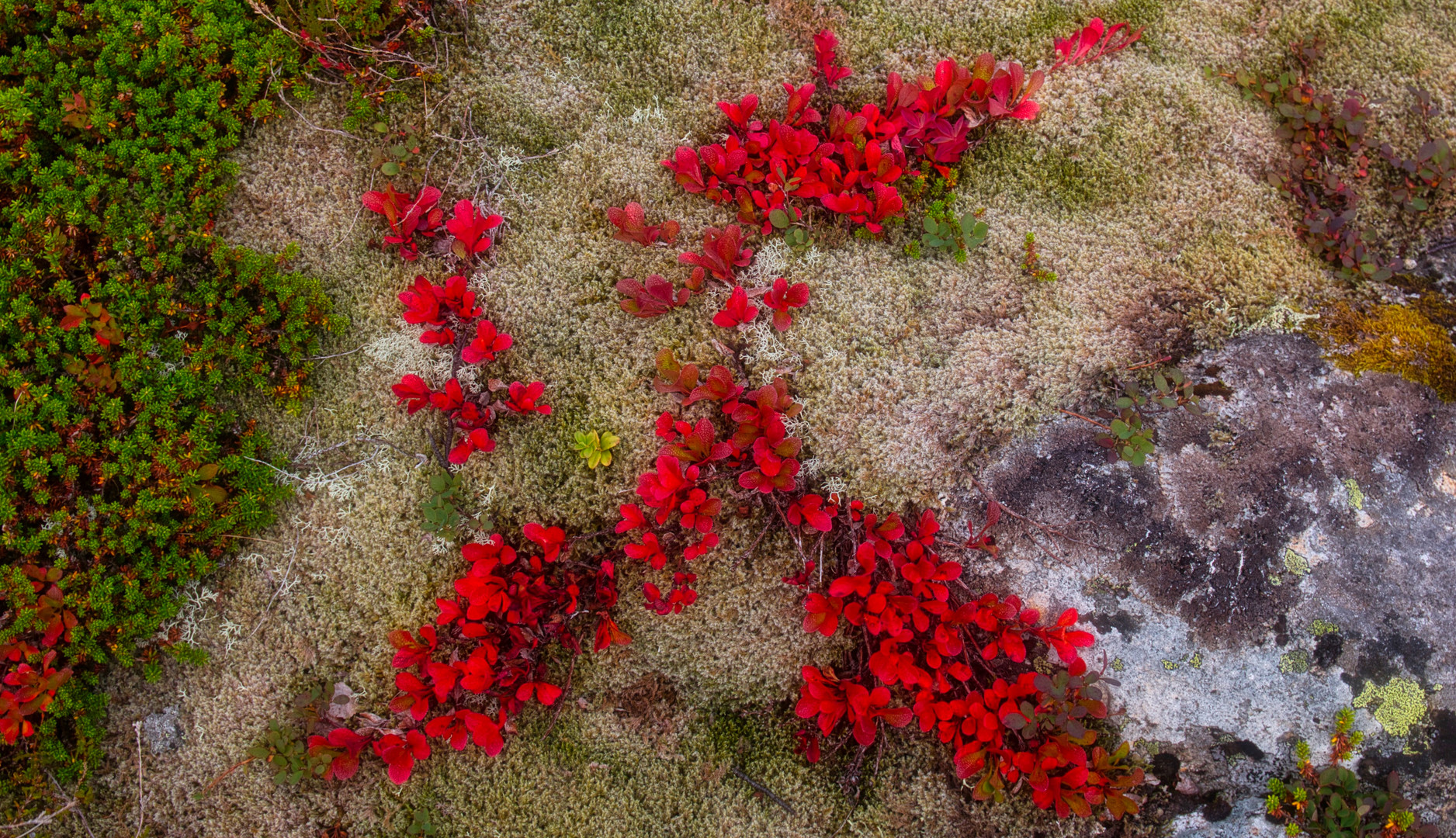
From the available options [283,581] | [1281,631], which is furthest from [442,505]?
[1281,631]

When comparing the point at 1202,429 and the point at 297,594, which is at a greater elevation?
the point at 1202,429

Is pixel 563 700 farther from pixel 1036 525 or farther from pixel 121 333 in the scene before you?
pixel 121 333

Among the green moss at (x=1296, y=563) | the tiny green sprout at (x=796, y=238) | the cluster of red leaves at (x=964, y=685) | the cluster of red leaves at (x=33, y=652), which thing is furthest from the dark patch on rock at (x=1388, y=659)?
the cluster of red leaves at (x=33, y=652)

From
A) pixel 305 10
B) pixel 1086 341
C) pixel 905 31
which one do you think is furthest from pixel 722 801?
pixel 305 10

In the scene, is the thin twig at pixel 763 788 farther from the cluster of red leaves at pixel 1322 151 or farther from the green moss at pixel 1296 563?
the cluster of red leaves at pixel 1322 151

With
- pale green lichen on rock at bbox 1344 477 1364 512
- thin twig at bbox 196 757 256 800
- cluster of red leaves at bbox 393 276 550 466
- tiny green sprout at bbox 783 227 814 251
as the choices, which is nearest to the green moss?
pale green lichen on rock at bbox 1344 477 1364 512

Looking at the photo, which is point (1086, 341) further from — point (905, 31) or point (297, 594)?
point (297, 594)

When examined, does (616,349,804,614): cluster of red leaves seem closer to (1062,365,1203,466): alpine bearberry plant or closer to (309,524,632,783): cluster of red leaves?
(309,524,632,783): cluster of red leaves
